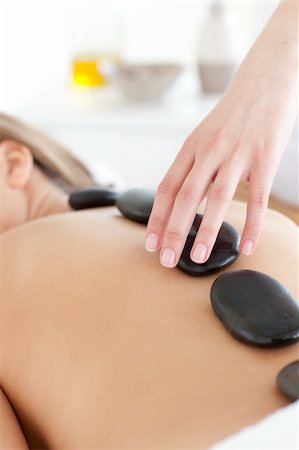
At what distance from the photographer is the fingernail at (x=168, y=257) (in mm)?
874

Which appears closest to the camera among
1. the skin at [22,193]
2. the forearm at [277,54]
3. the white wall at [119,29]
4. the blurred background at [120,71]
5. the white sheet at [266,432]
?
the white sheet at [266,432]

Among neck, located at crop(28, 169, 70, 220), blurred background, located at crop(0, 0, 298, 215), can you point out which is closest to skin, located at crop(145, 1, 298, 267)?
neck, located at crop(28, 169, 70, 220)

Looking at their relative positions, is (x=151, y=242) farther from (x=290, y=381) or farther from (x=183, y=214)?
(x=290, y=381)

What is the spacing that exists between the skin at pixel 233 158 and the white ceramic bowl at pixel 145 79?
1.67 m

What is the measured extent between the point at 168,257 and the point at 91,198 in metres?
0.41

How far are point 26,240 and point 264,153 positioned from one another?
375 millimetres

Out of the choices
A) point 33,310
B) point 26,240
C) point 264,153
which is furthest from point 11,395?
point 264,153

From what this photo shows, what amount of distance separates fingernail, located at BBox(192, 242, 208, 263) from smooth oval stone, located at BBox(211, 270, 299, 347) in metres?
0.04

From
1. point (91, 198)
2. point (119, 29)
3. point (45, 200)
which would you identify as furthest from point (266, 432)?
point (119, 29)

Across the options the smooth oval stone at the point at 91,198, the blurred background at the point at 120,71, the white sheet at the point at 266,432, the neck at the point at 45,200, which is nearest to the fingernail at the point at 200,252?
the white sheet at the point at 266,432

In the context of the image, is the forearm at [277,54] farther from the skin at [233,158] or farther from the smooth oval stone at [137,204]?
the smooth oval stone at [137,204]

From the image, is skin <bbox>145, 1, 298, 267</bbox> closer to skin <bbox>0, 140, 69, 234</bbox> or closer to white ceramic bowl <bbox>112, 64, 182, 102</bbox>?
skin <bbox>0, 140, 69, 234</bbox>

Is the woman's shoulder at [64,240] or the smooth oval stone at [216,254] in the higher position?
the smooth oval stone at [216,254]

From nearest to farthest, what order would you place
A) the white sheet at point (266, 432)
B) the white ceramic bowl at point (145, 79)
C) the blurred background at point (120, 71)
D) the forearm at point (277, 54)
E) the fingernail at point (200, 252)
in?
the white sheet at point (266, 432) → the fingernail at point (200, 252) → the forearm at point (277, 54) → the blurred background at point (120, 71) → the white ceramic bowl at point (145, 79)
